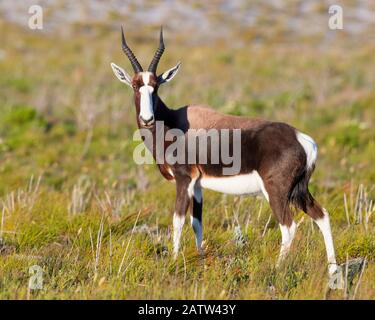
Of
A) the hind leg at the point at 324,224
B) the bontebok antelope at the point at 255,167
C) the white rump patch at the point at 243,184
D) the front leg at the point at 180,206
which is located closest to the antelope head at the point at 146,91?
the bontebok antelope at the point at 255,167

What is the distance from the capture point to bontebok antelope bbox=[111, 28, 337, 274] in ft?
19.3

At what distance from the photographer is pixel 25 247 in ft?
21.1

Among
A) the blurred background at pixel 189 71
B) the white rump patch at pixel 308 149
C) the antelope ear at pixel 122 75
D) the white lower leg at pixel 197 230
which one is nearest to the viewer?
the white rump patch at pixel 308 149

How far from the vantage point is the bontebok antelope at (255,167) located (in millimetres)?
5883

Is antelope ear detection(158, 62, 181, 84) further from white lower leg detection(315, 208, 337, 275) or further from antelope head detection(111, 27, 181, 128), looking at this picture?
white lower leg detection(315, 208, 337, 275)

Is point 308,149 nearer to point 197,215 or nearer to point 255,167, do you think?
point 255,167

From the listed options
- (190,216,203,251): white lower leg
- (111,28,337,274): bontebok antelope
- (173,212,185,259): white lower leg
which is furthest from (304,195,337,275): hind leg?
(173,212,185,259): white lower leg

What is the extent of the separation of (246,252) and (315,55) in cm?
2028

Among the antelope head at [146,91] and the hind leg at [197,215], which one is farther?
the hind leg at [197,215]

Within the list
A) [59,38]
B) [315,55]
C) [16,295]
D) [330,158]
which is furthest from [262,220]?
[59,38]

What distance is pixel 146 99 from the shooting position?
6.06 metres

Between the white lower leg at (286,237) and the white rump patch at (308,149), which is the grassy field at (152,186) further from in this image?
the white rump patch at (308,149)

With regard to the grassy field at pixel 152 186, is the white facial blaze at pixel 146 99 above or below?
above
